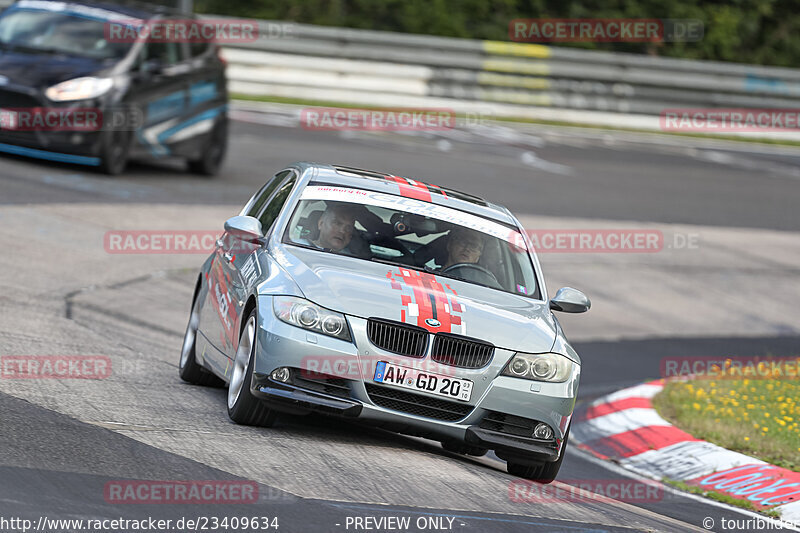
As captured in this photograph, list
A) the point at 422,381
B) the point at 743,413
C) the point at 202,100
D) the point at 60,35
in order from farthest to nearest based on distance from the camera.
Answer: the point at 202,100 < the point at 60,35 < the point at 743,413 < the point at 422,381

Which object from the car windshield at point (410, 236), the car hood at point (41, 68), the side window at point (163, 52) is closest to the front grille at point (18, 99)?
the car hood at point (41, 68)

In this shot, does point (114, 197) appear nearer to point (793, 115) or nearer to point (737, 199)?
point (737, 199)

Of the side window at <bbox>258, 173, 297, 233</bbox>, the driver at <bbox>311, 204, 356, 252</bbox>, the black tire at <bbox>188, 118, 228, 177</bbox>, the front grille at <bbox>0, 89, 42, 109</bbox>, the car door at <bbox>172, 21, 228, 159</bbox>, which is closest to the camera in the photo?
the driver at <bbox>311, 204, 356, 252</bbox>

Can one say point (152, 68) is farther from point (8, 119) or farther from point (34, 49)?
point (8, 119)

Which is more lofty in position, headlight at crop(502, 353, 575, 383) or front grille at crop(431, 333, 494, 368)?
Result: front grille at crop(431, 333, 494, 368)

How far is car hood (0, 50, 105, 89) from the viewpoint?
16469 millimetres

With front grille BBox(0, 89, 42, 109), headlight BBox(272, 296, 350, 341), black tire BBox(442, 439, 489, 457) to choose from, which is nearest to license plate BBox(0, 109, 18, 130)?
front grille BBox(0, 89, 42, 109)

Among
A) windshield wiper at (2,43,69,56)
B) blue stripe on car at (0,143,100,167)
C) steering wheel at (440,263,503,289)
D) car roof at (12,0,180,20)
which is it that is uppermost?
car roof at (12,0,180,20)

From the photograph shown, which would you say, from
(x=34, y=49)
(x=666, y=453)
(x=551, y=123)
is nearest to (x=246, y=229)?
(x=666, y=453)

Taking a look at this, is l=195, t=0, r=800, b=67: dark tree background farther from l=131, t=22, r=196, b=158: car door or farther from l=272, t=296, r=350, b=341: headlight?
l=272, t=296, r=350, b=341: headlight

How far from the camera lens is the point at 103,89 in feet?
55.3

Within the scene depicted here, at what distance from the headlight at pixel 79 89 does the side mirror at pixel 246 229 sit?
28.9ft

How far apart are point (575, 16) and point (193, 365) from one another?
24.4 metres

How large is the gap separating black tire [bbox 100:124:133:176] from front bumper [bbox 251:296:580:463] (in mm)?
10216
